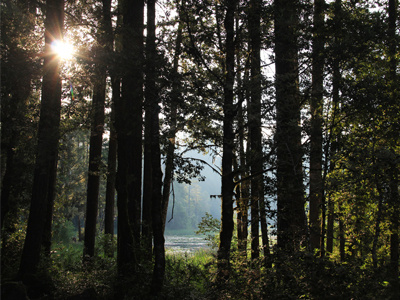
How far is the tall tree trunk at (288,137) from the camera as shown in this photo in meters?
8.70

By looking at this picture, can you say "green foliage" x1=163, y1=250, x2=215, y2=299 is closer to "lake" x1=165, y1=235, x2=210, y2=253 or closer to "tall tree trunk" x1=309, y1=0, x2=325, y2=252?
"tall tree trunk" x1=309, y1=0, x2=325, y2=252

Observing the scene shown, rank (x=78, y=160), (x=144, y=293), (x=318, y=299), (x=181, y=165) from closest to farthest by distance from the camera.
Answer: (x=318, y=299) < (x=144, y=293) < (x=181, y=165) < (x=78, y=160)

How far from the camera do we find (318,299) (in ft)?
18.4

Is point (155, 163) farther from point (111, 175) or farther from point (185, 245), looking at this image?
point (185, 245)

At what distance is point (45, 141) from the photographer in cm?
957

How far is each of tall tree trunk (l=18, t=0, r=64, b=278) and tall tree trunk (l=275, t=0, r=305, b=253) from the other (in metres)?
6.28

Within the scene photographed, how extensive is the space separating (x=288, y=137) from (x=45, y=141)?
6.64m

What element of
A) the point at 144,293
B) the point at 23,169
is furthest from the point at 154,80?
the point at 23,169

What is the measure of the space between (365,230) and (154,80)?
7.84 metres

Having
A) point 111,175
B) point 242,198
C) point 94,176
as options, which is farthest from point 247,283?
point 94,176

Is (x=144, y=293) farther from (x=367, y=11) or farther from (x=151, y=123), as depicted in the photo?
(x=367, y=11)

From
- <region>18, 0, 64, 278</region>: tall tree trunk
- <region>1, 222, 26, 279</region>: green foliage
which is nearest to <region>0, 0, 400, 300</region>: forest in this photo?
<region>18, 0, 64, 278</region>: tall tree trunk

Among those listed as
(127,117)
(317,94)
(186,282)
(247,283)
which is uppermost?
(317,94)

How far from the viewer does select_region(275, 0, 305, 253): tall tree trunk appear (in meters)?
8.70
